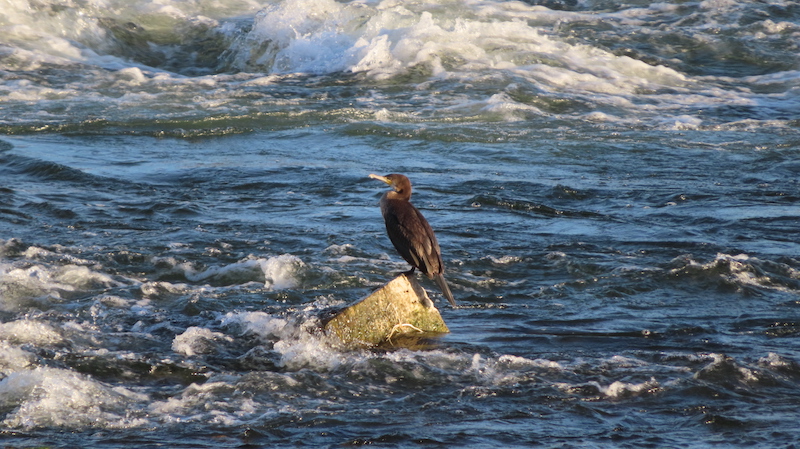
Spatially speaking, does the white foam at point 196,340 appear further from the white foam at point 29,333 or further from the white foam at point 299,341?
the white foam at point 29,333

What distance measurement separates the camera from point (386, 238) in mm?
7340

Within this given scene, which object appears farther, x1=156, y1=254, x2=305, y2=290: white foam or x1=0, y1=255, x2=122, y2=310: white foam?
x1=156, y1=254, x2=305, y2=290: white foam

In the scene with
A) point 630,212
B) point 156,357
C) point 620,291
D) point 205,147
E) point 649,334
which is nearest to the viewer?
point 156,357

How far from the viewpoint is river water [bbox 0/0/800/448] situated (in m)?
4.23

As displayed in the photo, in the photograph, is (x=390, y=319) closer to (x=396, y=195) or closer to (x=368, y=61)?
(x=396, y=195)

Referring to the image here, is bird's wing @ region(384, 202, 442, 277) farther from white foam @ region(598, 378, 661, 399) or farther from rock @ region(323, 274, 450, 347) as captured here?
white foam @ region(598, 378, 661, 399)

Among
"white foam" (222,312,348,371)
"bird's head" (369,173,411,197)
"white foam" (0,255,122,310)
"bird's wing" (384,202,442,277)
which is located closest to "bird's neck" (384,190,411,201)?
"bird's head" (369,173,411,197)

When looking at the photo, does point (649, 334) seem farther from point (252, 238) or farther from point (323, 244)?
point (252, 238)

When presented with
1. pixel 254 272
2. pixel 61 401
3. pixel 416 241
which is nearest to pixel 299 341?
pixel 416 241

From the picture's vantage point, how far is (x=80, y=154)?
9.78 meters

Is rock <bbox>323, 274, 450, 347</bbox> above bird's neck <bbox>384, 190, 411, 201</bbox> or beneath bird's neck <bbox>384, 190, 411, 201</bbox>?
beneath

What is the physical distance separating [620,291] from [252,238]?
279 centimetres

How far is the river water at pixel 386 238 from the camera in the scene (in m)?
4.23

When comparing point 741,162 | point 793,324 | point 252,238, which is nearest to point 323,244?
point 252,238
